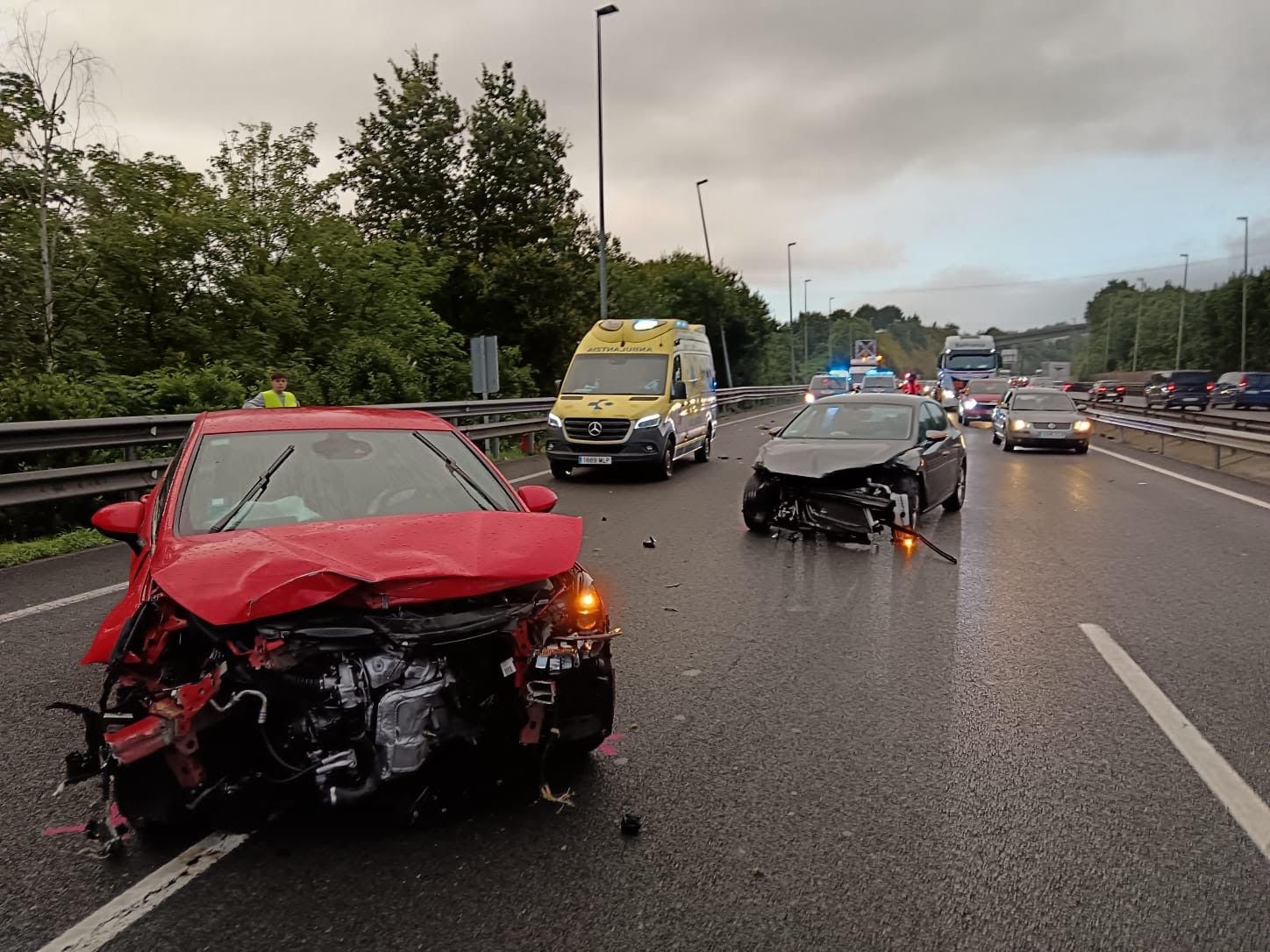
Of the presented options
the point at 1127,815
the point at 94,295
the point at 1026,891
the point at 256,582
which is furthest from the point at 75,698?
the point at 94,295

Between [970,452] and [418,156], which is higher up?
[418,156]

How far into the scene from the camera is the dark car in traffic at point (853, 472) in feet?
31.8

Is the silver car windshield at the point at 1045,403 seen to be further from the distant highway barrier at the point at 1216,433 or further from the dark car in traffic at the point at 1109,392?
the dark car in traffic at the point at 1109,392

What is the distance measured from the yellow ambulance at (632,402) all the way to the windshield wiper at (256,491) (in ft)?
36.2

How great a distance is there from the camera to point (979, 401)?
3709 cm

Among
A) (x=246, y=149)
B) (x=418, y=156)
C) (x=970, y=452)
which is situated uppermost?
(x=418, y=156)

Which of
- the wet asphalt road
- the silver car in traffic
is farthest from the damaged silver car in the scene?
the silver car in traffic

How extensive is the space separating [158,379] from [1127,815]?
12913 millimetres

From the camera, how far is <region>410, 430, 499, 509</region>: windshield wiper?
15.3 ft

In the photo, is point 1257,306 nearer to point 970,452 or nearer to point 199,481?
point 970,452

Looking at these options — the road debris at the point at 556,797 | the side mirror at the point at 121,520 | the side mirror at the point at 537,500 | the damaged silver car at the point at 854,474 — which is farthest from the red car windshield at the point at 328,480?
the damaged silver car at the point at 854,474

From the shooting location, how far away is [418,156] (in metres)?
37.4

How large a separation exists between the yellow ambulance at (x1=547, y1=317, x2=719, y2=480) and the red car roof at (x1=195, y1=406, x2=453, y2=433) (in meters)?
10.3

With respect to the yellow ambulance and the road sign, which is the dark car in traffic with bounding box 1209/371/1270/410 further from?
the road sign
